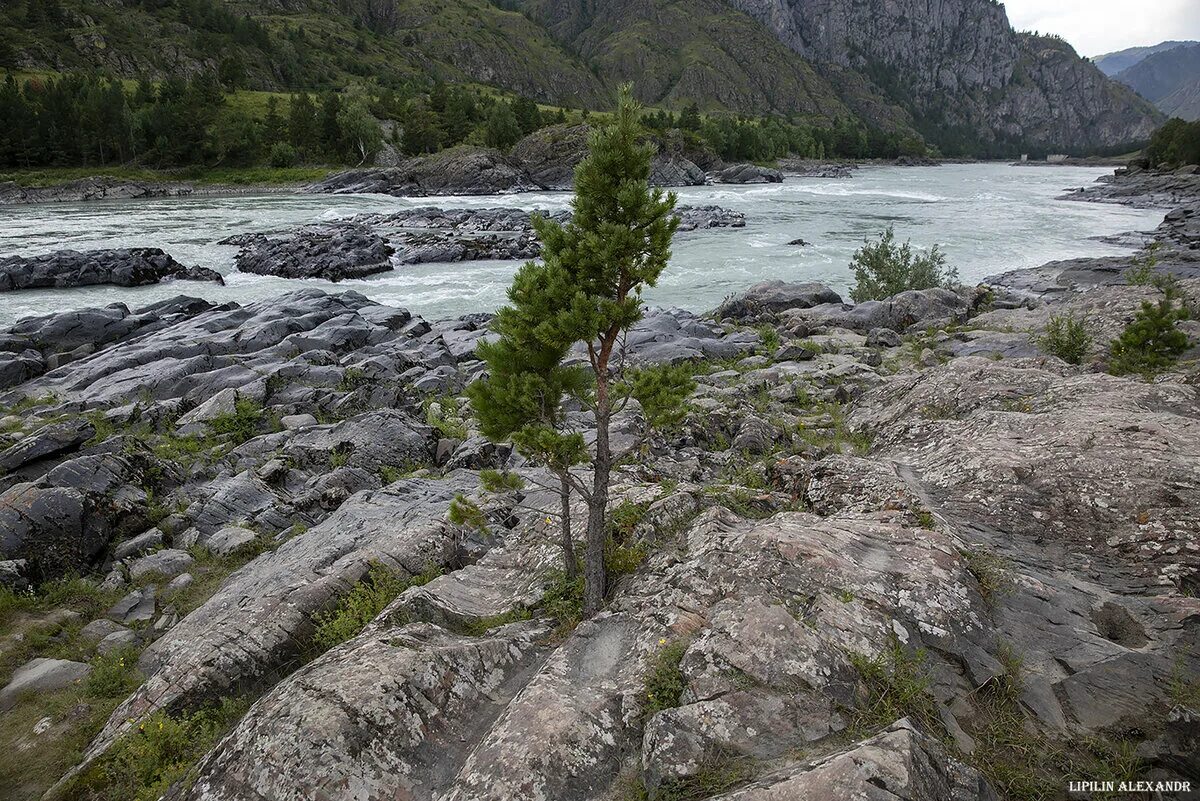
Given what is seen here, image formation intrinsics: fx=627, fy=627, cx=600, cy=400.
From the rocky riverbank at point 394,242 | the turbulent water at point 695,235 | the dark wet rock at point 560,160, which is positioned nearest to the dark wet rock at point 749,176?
the dark wet rock at point 560,160

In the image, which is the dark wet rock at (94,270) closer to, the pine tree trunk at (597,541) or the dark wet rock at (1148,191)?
the pine tree trunk at (597,541)

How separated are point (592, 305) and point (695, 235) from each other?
5790 cm

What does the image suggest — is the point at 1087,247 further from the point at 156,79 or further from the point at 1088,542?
the point at 156,79

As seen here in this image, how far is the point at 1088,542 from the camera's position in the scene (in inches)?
344

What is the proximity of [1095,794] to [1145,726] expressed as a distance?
102 cm

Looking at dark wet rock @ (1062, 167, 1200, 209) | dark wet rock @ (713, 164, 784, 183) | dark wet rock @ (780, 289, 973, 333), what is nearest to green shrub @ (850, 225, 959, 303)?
dark wet rock @ (780, 289, 973, 333)

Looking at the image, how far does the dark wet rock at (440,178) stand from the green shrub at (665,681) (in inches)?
4409

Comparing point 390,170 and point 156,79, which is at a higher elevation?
point 156,79

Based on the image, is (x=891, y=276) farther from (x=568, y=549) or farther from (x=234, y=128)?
(x=234, y=128)

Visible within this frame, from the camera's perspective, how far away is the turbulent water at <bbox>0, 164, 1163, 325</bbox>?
42.1m

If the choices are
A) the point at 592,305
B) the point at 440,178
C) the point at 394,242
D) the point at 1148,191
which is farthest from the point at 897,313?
the point at 440,178

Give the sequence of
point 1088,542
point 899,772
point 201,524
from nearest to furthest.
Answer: point 899,772 → point 1088,542 → point 201,524

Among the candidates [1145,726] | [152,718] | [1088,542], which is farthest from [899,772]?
[152,718]

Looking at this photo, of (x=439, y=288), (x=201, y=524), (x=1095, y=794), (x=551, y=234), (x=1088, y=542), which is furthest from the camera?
(x=439, y=288)
